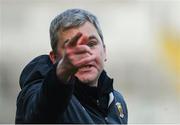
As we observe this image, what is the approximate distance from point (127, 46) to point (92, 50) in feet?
2.14

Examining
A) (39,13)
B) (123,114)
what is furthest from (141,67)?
(123,114)

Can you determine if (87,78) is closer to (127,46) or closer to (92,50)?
(92,50)

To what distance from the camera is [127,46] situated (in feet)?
4.61

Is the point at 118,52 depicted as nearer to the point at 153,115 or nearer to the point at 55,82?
the point at 153,115

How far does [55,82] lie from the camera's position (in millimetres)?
665

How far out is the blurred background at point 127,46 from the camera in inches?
51.6

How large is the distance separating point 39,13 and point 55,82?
69cm

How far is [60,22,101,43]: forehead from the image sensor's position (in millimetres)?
751

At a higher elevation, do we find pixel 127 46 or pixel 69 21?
pixel 69 21

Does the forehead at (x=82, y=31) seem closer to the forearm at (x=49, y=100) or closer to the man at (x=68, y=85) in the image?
the man at (x=68, y=85)

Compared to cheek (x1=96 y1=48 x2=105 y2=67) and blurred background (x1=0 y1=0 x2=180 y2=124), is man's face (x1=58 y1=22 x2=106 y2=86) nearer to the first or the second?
cheek (x1=96 y1=48 x2=105 y2=67)

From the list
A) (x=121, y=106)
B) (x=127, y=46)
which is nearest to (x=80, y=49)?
(x=121, y=106)

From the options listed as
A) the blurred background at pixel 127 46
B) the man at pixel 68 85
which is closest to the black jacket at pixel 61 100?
the man at pixel 68 85

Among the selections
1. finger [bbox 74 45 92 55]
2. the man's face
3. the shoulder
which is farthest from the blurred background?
finger [bbox 74 45 92 55]
